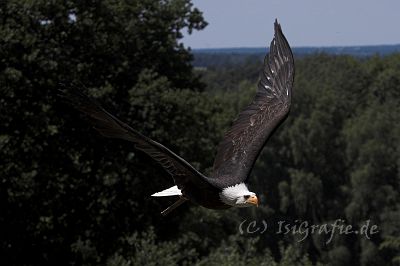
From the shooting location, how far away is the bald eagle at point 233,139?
7.69 m

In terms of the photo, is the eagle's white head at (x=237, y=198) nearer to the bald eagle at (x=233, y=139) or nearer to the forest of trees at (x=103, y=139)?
the bald eagle at (x=233, y=139)

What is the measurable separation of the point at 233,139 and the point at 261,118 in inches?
19.5

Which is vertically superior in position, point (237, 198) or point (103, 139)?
point (237, 198)

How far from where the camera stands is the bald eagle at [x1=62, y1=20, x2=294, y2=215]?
7.69m

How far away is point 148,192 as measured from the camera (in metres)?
22.7

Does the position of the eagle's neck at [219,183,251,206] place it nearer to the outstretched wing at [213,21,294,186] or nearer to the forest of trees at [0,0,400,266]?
the outstretched wing at [213,21,294,186]

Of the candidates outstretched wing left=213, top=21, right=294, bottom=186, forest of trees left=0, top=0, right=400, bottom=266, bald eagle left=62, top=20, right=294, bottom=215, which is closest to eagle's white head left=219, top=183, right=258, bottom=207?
bald eagle left=62, top=20, right=294, bottom=215

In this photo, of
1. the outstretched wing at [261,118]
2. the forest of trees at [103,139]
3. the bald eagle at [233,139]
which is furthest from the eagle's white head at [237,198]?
the forest of trees at [103,139]

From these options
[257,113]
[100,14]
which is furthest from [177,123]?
[257,113]

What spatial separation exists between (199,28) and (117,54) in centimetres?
243

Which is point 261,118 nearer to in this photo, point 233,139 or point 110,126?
point 233,139

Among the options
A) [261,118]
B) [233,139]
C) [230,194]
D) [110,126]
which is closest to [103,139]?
[261,118]

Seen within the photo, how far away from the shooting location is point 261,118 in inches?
421

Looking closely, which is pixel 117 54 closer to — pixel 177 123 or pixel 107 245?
pixel 177 123
